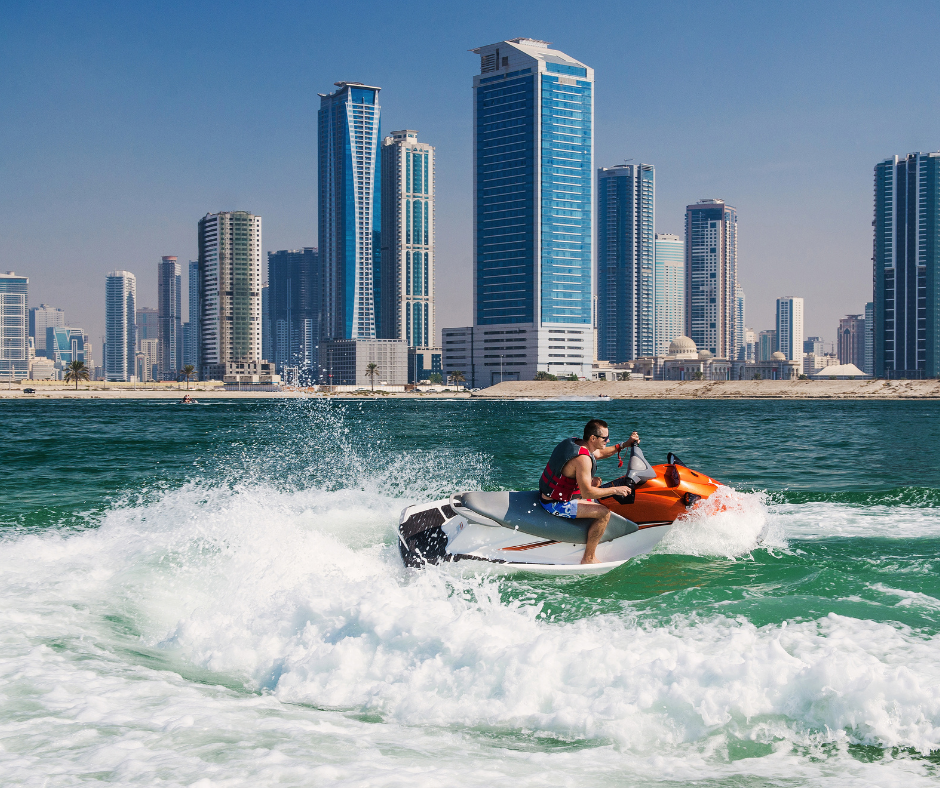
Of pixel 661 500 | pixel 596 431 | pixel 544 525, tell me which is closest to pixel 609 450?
pixel 596 431

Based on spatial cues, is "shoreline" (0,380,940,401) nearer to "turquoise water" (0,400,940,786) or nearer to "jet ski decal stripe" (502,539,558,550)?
"turquoise water" (0,400,940,786)

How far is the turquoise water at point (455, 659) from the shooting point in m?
5.04

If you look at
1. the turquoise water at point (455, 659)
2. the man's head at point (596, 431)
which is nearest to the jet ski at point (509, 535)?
the turquoise water at point (455, 659)

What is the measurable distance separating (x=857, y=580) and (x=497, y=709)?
17.0 ft

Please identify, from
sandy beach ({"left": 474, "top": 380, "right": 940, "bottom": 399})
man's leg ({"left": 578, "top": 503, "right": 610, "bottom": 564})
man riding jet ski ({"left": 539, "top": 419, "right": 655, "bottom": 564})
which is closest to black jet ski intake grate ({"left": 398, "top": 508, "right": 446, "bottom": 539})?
man riding jet ski ({"left": 539, "top": 419, "right": 655, "bottom": 564})

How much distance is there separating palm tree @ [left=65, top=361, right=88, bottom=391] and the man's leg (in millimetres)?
171799

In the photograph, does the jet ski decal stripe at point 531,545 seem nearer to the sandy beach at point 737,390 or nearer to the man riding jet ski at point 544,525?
the man riding jet ski at point 544,525

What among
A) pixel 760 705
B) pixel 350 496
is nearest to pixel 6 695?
pixel 760 705

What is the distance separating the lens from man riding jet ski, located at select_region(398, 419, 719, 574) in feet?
30.2

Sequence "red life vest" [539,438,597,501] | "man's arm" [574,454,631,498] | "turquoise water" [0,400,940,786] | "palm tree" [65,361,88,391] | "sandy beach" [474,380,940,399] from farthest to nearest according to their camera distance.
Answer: "palm tree" [65,361,88,391], "sandy beach" [474,380,940,399], "red life vest" [539,438,597,501], "man's arm" [574,454,631,498], "turquoise water" [0,400,940,786]

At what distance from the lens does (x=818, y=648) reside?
21.5ft

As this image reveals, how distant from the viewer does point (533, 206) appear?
186m

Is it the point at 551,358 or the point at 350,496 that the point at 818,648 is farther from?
the point at 551,358

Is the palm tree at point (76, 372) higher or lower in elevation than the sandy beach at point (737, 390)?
higher
